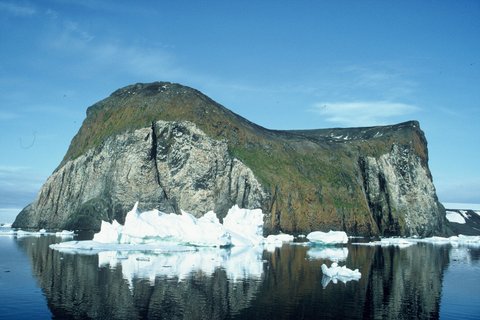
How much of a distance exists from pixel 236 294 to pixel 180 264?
18080mm

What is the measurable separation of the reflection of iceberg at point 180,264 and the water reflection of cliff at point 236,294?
1.12 metres

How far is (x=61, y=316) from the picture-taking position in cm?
2852

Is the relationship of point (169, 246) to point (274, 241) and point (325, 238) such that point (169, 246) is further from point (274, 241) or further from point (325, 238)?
point (274, 241)

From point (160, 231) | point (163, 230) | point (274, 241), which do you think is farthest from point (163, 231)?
point (274, 241)

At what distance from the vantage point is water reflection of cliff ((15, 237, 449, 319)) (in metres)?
30.6

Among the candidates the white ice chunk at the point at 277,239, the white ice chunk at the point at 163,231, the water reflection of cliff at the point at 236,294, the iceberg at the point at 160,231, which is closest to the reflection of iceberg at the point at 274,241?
the white ice chunk at the point at 277,239

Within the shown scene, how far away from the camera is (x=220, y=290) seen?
1499 inches

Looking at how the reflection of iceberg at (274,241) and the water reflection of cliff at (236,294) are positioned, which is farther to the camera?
the reflection of iceberg at (274,241)

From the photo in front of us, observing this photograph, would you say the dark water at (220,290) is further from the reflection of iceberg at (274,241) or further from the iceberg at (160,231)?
the reflection of iceberg at (274,241)

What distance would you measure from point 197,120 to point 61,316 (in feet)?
354

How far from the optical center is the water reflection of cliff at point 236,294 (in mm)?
30562

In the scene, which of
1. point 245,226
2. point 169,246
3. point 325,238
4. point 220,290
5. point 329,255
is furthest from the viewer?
point 325,238

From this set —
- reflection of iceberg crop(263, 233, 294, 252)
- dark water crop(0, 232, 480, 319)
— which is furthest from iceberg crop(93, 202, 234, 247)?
reflection of iceberg crop(263, 233, 294, 252)

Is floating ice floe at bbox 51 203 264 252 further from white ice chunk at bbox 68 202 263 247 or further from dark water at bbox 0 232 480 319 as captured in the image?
dark water at bbox 0 232 480 319
